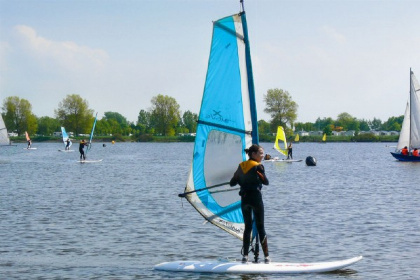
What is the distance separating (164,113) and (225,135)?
178 meters

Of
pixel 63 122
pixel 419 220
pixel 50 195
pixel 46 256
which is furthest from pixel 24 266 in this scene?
pixel 63 122

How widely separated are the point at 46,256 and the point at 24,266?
3.71 ft

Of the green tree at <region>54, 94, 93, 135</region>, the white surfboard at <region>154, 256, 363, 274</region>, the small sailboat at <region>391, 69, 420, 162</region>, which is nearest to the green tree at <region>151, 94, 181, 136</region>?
the green tree at <region>54, 94, 93, 135</region>

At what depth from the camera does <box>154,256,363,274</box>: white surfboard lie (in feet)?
45.3

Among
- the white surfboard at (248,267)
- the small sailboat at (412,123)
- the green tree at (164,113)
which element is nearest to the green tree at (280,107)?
the green tree at (164,113)

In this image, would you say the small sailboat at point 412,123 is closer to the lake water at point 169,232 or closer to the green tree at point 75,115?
the lake water at point 169,232

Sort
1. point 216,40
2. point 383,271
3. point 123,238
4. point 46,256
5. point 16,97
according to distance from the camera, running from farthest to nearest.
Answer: point 16,97
point 123,238
point 46,256
point 383,271
point 216,40

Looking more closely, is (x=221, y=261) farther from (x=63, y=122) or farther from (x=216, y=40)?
(x=63, y=122)

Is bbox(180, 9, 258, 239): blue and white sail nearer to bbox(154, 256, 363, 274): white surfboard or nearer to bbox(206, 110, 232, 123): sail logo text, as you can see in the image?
bbox(206, 110, 232, 123): sail logo text

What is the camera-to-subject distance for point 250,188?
13.0 metres

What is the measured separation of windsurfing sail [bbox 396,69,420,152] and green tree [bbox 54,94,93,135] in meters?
128

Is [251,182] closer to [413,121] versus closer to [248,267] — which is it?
[248,267]

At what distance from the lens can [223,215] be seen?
1418cm

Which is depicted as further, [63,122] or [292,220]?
[63,122]
